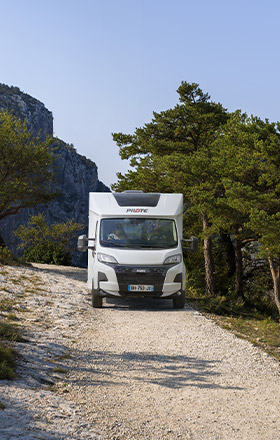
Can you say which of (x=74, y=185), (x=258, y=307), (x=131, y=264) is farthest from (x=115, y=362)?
(x=74, y=185)

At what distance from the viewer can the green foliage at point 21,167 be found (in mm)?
21250

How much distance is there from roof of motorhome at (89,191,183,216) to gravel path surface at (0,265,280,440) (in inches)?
118

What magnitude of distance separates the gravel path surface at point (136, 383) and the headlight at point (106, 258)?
1604 millimetres

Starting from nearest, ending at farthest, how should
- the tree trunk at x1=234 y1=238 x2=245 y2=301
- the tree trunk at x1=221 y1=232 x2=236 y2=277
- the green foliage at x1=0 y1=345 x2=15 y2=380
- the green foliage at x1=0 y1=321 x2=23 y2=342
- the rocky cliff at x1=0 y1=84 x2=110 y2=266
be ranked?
the green foliage at x1=0 y1=345 x2=15 y2=380
the green foliage at x1=0 y1=321 x2=23 y2=342
the tree trunk at x1=234 y1=238 x2=245 y2=301
the tree trunk at x1=221 y1=232 x2=236 y2=277
the rocky cliff at x1=0 y1=84 x2=110 y2=266

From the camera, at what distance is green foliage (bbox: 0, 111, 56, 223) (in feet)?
69.7

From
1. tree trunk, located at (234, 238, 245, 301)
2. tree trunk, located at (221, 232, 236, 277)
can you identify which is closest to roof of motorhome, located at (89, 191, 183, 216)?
tree trunk, located at (234, 238, 245, 301)

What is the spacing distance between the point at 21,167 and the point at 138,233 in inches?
468

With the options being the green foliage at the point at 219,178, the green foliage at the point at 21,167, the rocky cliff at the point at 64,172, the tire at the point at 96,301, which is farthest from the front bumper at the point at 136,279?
the rocky cliff at the point at 64,172

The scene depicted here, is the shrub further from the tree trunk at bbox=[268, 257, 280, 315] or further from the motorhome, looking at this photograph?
the tree trunk at bbox=[268, 257, 280, 315]

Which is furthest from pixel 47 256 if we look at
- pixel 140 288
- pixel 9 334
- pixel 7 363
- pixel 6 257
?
pixel 7 363

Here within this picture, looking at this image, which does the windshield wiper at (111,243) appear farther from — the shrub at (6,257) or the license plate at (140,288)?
the shrub at (6,257)

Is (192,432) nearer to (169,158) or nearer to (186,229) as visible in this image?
(169,158)

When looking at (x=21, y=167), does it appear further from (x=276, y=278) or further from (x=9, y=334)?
(x=9, y=334)

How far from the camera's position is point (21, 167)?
2197 centimetres
